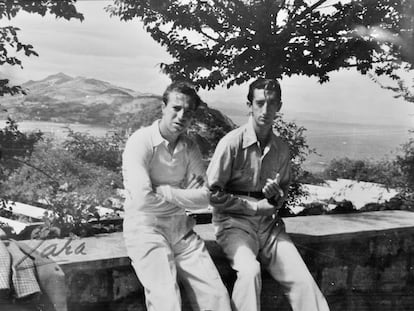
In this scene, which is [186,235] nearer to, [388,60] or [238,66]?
[238,66]

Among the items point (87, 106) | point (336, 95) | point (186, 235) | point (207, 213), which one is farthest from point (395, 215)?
point (87, 106)

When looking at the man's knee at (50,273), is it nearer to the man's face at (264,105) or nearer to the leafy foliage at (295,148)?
the man's face at (264,105)

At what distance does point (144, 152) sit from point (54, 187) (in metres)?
0.55

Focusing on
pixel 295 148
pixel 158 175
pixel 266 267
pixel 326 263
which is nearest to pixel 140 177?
pixel 158 175

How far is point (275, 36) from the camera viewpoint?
3689 mm

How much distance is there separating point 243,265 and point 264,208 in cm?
31

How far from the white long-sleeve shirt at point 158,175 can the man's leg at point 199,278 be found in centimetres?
16

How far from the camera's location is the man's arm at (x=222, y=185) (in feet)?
9.70

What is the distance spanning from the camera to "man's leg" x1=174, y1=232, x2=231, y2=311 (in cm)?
264

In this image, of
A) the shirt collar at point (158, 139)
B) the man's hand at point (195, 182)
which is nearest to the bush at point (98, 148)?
the shirt collar at point (158, 139)

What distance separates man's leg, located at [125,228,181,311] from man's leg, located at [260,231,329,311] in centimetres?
55

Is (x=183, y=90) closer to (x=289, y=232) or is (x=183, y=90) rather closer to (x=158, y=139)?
(x=158, y=139)

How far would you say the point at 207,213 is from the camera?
377 cm
